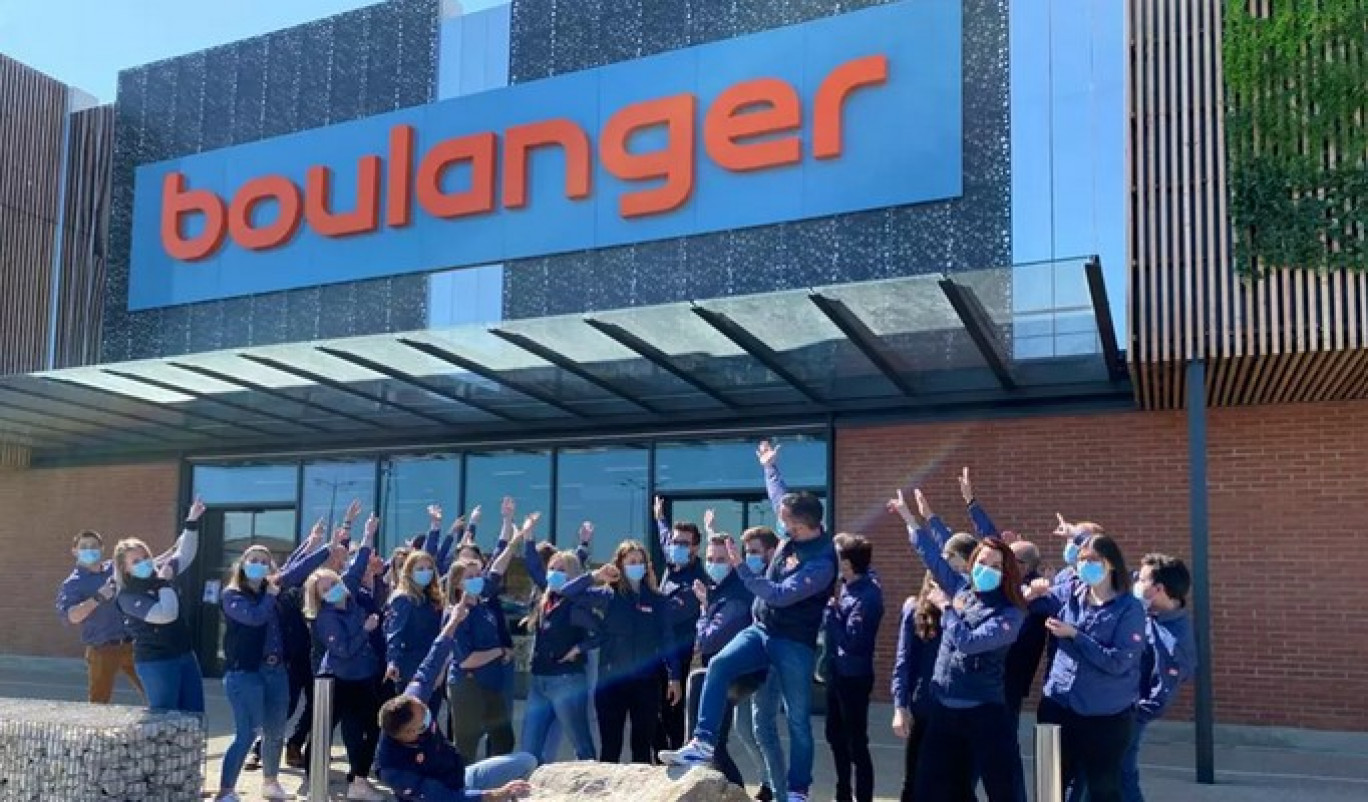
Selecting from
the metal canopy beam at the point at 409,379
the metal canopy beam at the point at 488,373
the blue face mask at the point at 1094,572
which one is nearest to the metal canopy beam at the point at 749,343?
the metal canopy beam at the point at 488,373

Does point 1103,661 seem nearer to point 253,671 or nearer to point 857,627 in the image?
point 857,627

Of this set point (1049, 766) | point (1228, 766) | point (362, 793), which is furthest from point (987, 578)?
point (1228, 766)

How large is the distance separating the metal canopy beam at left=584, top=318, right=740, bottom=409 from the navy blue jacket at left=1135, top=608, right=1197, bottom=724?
16.0ft

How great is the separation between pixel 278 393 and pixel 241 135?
16.9 ft

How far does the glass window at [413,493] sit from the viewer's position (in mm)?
14320

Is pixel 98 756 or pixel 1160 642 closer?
pixel 1160 642

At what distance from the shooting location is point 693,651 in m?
8.50

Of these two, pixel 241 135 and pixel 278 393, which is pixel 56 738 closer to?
pixel 278 393

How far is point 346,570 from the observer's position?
855 cm

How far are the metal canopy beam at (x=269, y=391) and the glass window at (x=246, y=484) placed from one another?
1.34 meters

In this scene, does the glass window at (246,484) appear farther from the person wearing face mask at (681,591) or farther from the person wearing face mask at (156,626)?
the person wearing face mask at (681,591)

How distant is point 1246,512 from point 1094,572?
6.08 meters

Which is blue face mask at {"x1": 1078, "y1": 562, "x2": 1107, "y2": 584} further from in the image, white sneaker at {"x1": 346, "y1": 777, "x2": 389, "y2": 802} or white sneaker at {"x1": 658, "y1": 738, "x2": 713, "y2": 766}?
white sneaker at {"x1": 346, "y1": 777, "x2": 389, "y2": 802}

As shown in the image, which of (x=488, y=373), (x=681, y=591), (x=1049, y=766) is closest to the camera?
(x=1049, y=766)
